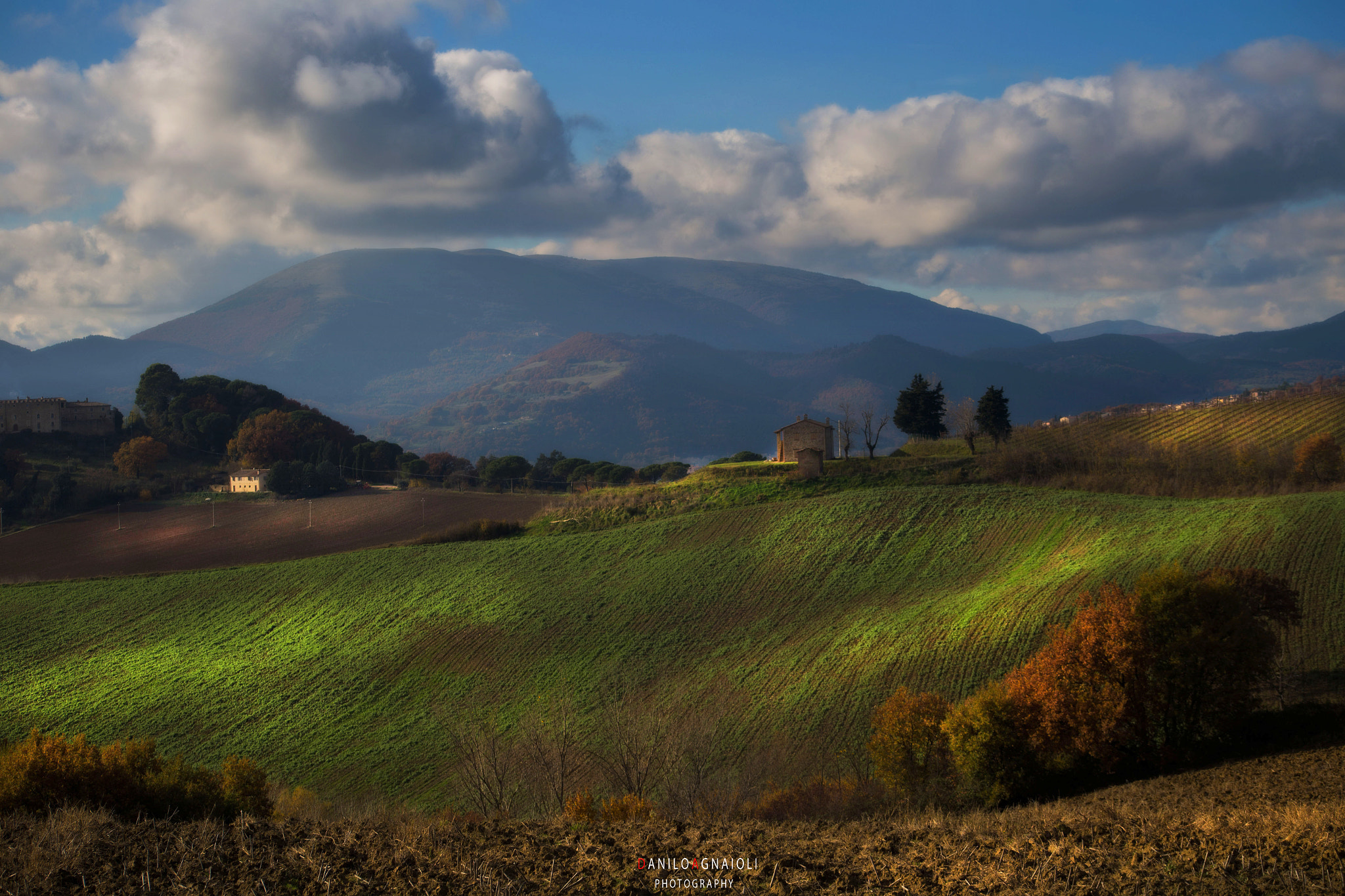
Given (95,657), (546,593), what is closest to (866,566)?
(546,593)

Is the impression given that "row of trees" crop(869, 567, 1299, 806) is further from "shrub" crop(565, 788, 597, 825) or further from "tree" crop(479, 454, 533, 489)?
"tree" crop(479, 454, 533, 489)

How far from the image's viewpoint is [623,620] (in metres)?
42.1

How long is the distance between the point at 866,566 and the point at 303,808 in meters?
30.2

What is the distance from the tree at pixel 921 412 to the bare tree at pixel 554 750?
47.4 metres

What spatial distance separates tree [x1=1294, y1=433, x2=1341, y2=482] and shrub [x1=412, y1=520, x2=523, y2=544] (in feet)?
173

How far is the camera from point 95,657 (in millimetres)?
41938

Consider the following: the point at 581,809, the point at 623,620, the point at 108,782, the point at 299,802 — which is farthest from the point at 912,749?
the point at 108,782

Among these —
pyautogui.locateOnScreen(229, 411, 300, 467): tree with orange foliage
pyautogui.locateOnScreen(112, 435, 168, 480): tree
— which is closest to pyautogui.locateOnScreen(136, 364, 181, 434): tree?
pyautogui.locateOnScreen(112, 435, 168, 480): tree

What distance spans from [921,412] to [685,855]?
65.0 meters

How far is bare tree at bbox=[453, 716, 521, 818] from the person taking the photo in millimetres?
25438

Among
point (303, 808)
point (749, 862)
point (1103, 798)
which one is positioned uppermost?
point (749, 862)

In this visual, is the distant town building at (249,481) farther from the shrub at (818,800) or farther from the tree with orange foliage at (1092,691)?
the tree with orange foliage at (1092,691)

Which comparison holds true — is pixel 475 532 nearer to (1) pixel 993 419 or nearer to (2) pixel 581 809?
(2) pixel 581 809

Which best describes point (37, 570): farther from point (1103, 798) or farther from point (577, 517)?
point (1103, 798)
